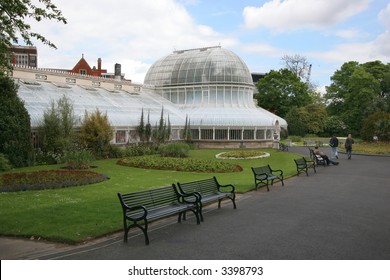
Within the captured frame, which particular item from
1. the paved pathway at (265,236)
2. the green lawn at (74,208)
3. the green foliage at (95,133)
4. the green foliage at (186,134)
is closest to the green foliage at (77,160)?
the green lawn at (74,208)

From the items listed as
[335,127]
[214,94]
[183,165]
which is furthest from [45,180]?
[335,127]

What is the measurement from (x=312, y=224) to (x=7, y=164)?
15713 millimetres

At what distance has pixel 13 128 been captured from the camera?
20.2m

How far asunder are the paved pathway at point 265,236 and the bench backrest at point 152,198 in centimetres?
53

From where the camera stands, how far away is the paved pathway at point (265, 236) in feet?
22.9

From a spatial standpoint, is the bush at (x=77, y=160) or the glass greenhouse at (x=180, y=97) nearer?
the bush at (x=77, y=160)

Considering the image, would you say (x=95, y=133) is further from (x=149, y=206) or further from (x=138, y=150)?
(x=149, y=206)

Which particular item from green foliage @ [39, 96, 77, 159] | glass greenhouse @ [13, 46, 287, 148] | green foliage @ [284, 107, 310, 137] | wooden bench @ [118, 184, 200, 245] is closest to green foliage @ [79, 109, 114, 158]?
→ green foliage @ [39, 96, 77, 159]

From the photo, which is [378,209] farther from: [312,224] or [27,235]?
[27,235]

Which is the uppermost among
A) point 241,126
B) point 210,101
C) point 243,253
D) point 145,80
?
point 145,80

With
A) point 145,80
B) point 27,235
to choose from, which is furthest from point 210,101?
point 27,235

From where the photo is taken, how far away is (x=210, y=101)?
43656 mm

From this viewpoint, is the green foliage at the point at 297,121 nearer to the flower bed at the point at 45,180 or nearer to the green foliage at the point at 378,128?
the green foliage at the point at 378,128

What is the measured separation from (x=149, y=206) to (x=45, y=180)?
7.44 metres
